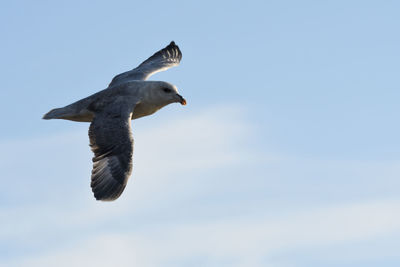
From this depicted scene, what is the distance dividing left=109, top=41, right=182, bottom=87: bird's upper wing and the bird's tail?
2054 millimetres

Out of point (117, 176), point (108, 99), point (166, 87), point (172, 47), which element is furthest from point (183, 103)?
point (172, 47)

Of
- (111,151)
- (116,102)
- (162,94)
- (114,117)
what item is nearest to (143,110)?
(162,94)

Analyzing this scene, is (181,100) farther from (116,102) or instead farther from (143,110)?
(116,102)

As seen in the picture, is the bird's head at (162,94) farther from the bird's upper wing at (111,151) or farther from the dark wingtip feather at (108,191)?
the dark wingtip feather at (108,191)

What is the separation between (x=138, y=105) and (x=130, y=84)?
56 cm

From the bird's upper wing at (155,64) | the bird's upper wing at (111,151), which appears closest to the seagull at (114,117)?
the bird's upper wing at (111,151)

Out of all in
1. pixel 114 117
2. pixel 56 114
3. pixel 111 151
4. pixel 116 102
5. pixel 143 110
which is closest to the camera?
pixel 111 151

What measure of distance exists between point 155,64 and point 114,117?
17.1 feet

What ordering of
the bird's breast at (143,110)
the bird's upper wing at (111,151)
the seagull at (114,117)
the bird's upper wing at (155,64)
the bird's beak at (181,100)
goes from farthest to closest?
the bird's upper wing at (155,64) → the bird's beak at (181,100) → the bird's breast at (143,110) → the seagull at (114,117) → the bird's upper wing at (111,151)

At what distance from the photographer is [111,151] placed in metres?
15.5

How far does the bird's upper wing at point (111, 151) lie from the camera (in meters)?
14.9

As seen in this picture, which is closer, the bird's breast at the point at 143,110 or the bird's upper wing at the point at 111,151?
the bird's upper wing at the point at 111,151

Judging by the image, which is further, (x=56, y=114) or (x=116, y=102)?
(x=56, y=114)

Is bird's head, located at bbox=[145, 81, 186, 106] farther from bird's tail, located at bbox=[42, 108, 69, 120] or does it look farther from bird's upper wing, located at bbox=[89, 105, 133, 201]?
bird's tail, located at bbox=[42, 108, 69, 120]
